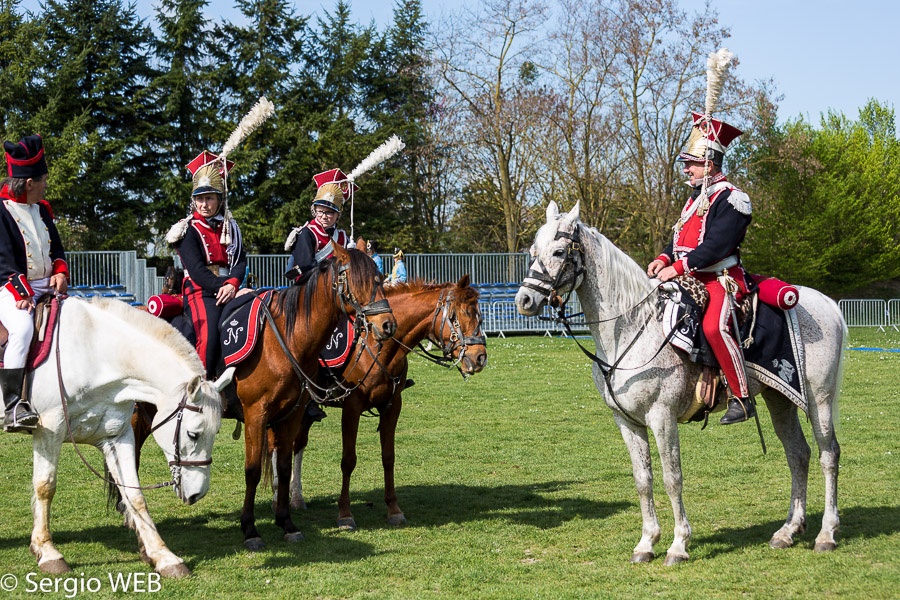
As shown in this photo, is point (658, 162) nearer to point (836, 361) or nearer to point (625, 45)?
point (625, 45)

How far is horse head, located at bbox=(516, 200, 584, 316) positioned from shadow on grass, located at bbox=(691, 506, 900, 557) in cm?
224

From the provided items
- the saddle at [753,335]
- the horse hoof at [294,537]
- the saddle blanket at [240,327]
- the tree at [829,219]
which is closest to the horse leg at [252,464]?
the horse hoof at [294,537]

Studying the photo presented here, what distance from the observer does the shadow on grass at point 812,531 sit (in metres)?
6.83

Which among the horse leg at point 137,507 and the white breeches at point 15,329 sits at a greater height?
the white breeches at point 15,329

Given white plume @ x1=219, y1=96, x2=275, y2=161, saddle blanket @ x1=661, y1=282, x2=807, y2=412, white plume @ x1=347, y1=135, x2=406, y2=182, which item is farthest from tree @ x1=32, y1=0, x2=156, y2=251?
saddle blanket @ x1=661, y1=282, x2=807, y2=412

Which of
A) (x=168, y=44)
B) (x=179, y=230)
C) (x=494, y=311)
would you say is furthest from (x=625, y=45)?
(x=179, y=230)

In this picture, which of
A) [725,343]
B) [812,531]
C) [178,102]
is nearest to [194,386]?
[725,343]

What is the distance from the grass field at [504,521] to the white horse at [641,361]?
0.40 metres

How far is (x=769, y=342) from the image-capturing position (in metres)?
6.79

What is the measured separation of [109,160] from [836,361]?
105 ft

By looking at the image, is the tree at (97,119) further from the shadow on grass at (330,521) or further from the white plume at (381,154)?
the shadow on grass at (330,521)

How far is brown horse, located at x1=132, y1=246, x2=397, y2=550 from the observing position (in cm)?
692

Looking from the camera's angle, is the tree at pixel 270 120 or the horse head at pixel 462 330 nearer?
the horse head at pixel 462 330

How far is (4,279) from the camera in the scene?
6297 mm
